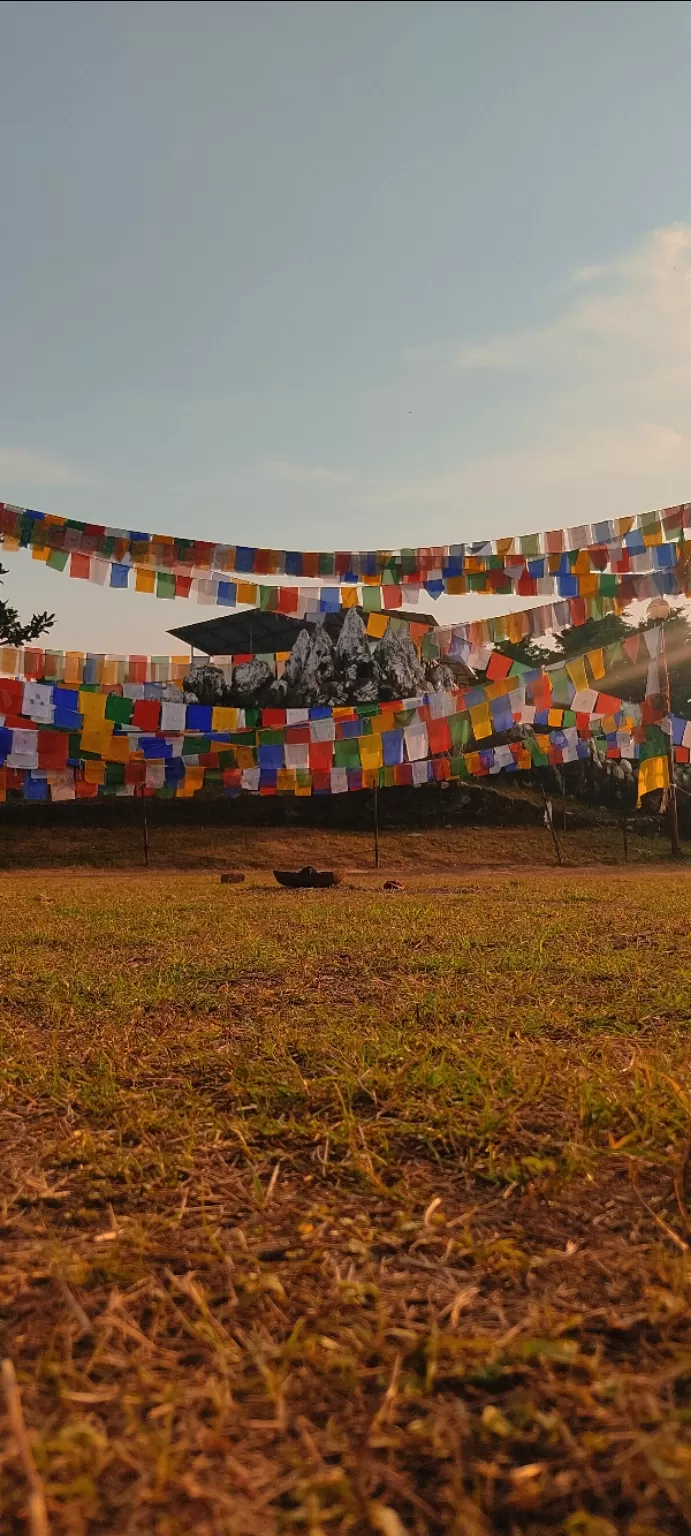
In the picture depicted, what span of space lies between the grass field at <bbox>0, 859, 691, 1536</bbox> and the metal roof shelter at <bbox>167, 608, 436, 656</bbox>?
26.2 meters

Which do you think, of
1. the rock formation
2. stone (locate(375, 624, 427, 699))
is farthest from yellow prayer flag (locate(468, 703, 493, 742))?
stone (locate(375, 624, 427, 699))

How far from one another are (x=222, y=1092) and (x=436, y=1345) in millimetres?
1556

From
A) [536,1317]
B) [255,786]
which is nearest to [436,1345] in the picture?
[536,1317]

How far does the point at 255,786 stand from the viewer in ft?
69.9

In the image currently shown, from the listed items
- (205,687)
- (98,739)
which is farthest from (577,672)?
(205,687)

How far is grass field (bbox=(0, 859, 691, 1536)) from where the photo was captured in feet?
3.96

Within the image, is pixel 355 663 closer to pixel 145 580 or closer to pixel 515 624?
pixel 515 624

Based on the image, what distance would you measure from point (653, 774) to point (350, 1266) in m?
20.4

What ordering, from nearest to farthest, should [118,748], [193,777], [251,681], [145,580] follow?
[145,580]
[118,748]
[193,777]
[251,681]

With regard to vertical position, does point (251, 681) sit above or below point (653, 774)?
above

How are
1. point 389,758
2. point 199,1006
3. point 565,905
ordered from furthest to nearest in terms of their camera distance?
point 389,758
point 565,905
point 199,1006

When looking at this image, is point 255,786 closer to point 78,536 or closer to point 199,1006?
point 78,536

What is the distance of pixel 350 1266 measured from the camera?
182 centimetres

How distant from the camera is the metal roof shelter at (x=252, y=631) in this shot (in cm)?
2970
